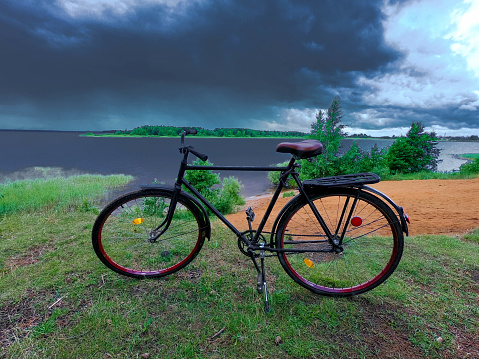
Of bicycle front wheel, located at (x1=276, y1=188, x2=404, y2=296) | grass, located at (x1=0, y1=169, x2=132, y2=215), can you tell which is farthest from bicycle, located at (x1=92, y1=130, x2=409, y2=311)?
grass, located at (x1=0, y1=169, x2=132, y2=215)

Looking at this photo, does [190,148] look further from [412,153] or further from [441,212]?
[412,153]

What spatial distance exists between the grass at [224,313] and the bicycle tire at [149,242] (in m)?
0.17

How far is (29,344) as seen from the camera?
189 cm

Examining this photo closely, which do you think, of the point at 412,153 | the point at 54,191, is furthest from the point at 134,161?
the point at 412,153

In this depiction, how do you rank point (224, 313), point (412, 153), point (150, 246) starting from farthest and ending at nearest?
1. point (412, 153)
2. point (150, 246)
3. point (224, 313)

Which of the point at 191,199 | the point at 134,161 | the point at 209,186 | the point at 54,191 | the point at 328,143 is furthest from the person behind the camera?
the point at 134,161

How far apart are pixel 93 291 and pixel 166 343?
3.77 ft

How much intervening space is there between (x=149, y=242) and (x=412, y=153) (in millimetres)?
28479

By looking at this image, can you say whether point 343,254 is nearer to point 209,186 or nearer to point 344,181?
point 344,181

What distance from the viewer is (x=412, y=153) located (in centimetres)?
2436

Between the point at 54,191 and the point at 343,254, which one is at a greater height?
the point at 343,254

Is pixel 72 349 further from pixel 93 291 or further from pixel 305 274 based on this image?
pixel 305 274

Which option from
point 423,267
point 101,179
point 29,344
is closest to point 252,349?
point 29,344

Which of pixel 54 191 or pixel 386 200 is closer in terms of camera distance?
pixel 386 200
